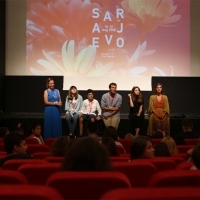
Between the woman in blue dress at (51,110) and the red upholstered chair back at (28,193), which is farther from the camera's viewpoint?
the woman in blue dress at (51,110)

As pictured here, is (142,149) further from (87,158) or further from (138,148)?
(87,158)

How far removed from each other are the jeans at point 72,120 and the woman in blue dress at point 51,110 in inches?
15.7

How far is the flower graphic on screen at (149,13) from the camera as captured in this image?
12695 millimetres

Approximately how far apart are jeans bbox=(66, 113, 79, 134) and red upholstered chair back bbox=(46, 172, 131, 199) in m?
9.02

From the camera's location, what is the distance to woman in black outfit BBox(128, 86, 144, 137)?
10836 mm

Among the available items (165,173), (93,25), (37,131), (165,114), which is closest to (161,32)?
(93,25)

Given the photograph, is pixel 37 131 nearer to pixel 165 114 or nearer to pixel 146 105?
pixel 165 114

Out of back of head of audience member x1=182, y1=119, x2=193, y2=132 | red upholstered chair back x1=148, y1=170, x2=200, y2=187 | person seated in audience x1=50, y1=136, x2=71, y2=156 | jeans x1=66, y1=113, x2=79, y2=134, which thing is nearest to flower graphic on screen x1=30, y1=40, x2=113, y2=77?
jeans x1=66, y1=113, x2=79, y2=134

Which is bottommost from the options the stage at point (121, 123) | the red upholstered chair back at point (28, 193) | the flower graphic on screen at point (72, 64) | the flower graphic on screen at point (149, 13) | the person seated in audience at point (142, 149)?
the stage at point (121, 123)

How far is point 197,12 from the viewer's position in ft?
42.3

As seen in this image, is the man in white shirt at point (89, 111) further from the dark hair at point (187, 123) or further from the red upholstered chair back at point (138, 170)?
the red upholstered chair back at point (138, 170)

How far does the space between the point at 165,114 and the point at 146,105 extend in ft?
6.27

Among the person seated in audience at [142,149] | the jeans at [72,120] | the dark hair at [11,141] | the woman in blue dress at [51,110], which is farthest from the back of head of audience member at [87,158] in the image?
the jeans at [72,120]

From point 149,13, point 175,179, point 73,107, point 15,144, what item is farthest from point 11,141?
point 149,13
